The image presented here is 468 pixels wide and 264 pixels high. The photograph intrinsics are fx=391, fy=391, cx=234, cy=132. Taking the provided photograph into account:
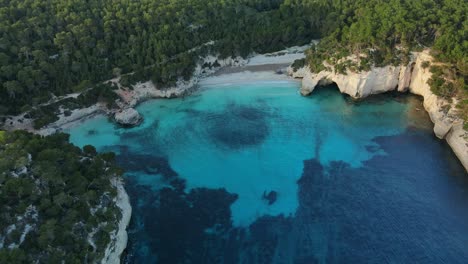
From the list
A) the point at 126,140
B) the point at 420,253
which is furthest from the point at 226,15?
the point at 420,253

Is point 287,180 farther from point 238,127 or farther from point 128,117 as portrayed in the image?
point 128,117

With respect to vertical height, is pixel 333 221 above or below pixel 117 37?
below

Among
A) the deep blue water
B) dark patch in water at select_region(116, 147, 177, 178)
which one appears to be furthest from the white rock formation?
dark patch in water at select_region(116, 147, 177, 178)

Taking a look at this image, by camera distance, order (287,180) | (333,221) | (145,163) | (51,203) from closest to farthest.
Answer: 1. (51,203)
2. (333,221)
3. (287,180)
4. (145,163)

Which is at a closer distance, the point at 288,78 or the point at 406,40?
the point at 406,40

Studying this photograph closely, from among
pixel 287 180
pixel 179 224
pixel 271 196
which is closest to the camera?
pixel 179 224

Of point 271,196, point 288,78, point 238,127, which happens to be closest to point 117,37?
point 238,127

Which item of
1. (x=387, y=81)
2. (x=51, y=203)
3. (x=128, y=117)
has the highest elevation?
(x=51, y=203)
